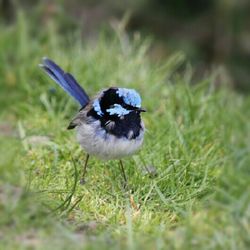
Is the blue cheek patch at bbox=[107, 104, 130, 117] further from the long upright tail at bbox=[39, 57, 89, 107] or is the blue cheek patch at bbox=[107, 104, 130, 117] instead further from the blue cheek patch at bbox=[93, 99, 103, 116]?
the long upright tail at bbox=[39, 57, 89, 107]

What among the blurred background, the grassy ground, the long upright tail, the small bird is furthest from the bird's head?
the blurred background

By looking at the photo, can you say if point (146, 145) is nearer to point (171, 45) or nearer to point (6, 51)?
point (6, 51)

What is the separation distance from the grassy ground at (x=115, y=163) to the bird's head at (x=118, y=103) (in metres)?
0.39

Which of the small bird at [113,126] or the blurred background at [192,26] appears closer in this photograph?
the small bird at [113,126]

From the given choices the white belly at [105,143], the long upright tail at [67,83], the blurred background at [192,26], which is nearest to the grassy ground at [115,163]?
the white belly at [105,143]

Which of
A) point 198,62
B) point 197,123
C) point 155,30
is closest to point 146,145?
point 197,123

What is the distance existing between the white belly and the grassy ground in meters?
0.17

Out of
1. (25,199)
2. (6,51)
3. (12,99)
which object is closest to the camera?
(25,199)

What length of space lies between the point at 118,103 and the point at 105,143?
0.27 meters

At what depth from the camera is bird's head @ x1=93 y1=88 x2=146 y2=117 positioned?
16.2 feet

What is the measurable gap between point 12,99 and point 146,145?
1659mm

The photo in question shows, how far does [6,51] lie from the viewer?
747cm

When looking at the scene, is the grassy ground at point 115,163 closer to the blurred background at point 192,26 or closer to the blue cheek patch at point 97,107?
the blue cheek patch at point 97,107

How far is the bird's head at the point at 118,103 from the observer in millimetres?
4945
